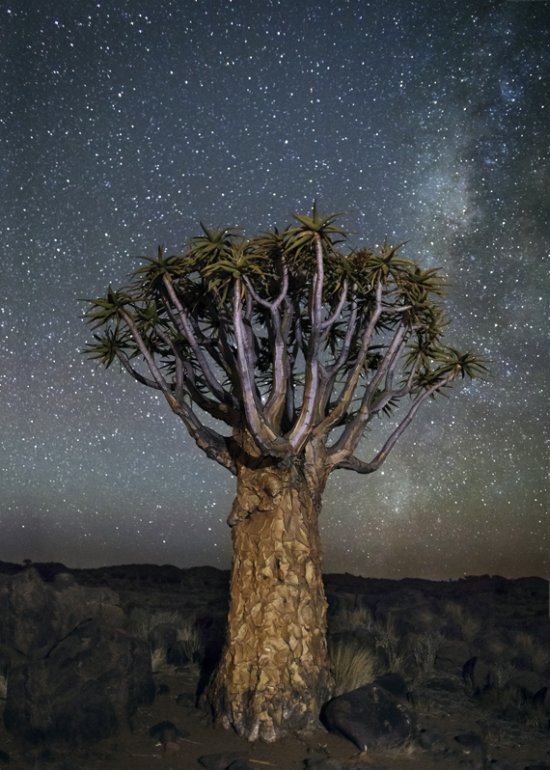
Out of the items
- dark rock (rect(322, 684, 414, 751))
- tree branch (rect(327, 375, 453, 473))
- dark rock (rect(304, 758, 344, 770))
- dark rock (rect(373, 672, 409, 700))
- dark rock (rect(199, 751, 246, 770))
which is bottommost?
dark rock (rect(199, 751, 246, 770))

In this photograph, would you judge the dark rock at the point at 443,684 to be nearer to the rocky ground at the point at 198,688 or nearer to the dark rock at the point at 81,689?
the rocky ground at the point at 198,688

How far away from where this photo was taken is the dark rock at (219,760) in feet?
22.9

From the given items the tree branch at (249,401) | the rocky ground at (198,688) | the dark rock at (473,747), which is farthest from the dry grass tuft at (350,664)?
the tree branch at (249,401)

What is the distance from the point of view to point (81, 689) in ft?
26.1

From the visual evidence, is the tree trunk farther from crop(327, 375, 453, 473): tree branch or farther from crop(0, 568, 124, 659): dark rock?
crop(0, 568, 124, 659): dark rock

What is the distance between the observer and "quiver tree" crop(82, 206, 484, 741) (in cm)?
783

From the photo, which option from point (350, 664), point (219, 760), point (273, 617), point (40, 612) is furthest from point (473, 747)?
point (40, 612)

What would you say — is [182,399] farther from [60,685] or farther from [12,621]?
[12,621]

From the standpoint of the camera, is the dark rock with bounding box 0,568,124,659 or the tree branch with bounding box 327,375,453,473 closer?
the tree branch with bounding box 327,375,453,473

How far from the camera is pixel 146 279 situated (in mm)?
8656

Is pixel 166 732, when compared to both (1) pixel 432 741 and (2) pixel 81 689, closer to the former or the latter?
(2) pixel 81 689

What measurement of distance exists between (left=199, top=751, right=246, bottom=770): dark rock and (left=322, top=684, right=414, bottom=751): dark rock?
1055 mm

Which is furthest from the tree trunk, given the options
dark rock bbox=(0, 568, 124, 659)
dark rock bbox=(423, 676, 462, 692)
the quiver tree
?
dark rock bbox=(0, 568, 124, 659)

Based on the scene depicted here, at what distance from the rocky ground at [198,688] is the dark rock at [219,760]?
2 centimetres
